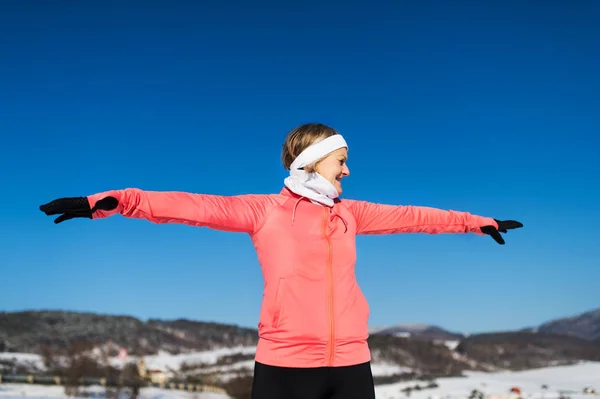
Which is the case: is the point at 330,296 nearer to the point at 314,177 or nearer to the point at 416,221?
the point at 314,177

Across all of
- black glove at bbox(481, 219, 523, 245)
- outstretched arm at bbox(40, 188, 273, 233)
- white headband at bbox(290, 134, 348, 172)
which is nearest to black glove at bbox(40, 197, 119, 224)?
outstretched arm at bbox(40, 188, 273, 233)

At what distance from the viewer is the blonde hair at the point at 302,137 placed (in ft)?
12.1

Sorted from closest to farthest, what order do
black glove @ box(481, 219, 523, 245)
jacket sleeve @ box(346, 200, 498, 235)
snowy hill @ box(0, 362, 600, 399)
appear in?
jacket sleeve @ box(346, 200, 498, 235) → black glove @ box(481, 219, 523, 245) → snowy hill @ box(0, 362, 600, 399)

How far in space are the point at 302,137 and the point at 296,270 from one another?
905 mm

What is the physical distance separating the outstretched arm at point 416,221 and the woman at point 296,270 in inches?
10.1

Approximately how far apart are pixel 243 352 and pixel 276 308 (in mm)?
48068

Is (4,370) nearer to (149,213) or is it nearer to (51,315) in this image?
(51,315)

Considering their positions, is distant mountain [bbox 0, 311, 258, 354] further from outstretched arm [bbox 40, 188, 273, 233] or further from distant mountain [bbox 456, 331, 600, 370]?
outstretched arm [bbox 40, 188, 273, 233]

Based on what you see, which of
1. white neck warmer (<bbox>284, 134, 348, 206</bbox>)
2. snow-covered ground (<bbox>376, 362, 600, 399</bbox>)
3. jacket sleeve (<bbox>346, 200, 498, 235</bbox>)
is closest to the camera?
white neck warmer (<bbox>284, 134, 348, 206</bbox>)

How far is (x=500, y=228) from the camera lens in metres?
4.52

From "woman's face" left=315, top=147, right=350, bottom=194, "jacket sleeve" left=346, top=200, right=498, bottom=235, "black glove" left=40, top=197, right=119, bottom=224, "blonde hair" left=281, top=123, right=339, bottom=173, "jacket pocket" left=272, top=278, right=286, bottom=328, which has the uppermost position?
"blonde hair" left=281, top=123, right=339, bottom=173

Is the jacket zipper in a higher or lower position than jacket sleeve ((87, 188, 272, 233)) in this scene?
lower

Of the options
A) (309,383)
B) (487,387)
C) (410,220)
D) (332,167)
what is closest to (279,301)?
(309,383)

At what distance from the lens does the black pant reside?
315cm
